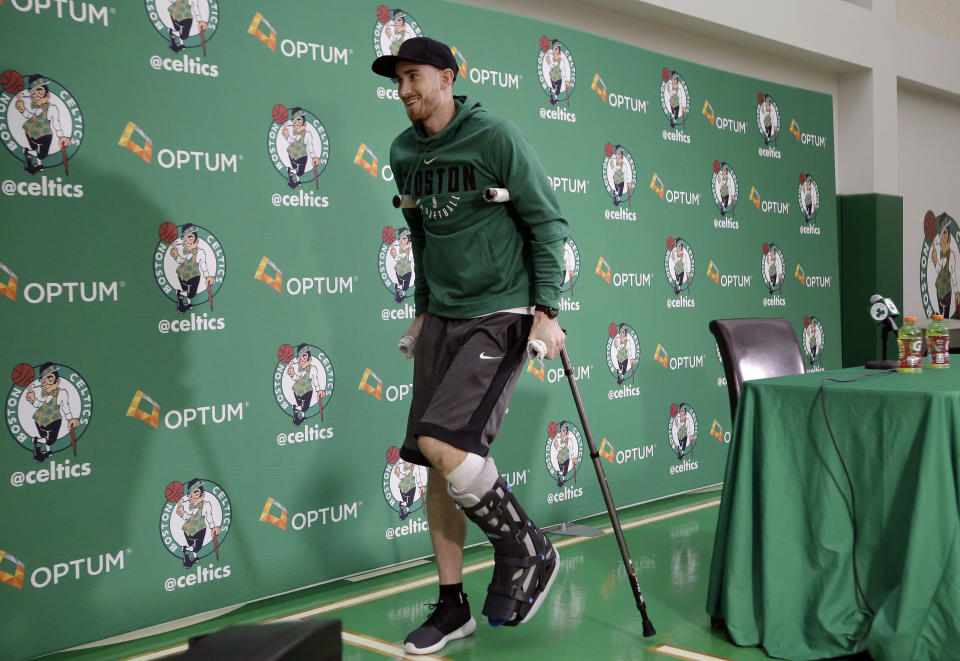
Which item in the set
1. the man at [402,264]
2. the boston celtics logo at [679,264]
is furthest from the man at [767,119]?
the man at [402,264]

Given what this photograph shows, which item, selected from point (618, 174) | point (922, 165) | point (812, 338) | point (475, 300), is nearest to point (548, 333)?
point (475, 300)

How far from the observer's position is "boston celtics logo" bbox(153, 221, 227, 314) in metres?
3.12

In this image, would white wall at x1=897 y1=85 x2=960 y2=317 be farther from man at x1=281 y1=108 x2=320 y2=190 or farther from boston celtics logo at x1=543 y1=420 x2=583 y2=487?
man at x1=281 y1=108 x2=320 y2=190

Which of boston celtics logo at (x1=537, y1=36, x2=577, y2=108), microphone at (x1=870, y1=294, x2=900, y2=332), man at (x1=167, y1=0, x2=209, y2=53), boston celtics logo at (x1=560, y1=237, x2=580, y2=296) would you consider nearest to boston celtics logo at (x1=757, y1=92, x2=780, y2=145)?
boston celtics logo at (x1=537, y1=36, x2=577, y2=108)

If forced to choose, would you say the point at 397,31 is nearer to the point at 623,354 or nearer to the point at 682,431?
the point at 623,354

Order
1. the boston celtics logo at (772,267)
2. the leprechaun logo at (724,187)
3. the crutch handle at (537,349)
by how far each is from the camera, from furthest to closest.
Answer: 1. the boston celtics logo at (772,267)
2. the leprechaun logo at (724,187)
3. the crutch handle at (537,349)

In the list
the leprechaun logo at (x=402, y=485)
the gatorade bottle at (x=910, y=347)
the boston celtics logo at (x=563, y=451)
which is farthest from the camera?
the boston celtics logo at (x=563, y=451)

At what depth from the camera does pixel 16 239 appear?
2795mm

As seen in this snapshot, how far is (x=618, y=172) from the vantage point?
190 inches

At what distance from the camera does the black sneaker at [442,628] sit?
2.73 metres

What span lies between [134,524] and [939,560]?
2362mm

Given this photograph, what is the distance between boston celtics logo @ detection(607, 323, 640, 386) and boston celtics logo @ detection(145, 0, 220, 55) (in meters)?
2.38

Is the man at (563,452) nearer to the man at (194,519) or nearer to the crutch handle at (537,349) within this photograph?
the man at (194,519)

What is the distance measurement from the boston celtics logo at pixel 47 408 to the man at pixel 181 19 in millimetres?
1130
